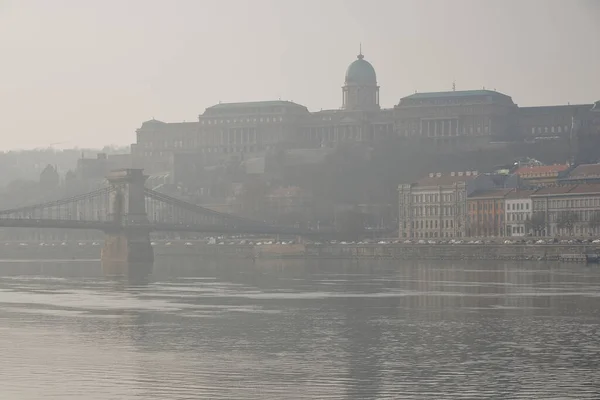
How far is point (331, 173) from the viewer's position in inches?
6122

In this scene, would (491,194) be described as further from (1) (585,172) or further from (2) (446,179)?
(1) (585,172)

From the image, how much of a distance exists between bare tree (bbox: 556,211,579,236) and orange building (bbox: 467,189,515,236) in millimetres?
7655

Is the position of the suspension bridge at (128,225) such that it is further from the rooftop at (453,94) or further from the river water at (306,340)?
the rooftop at (453,94)

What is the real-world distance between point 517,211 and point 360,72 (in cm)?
7088

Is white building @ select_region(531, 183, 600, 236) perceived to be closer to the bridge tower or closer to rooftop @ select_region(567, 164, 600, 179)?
rooftop @ select_region(567, 164, 600, 179)

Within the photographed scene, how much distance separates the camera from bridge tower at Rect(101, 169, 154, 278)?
101662 millimetres

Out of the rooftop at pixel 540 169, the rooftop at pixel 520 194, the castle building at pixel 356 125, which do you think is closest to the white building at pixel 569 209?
the rooftop at pixel 520 194

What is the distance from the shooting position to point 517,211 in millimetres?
113688

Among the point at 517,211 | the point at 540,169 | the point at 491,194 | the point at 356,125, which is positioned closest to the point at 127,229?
the point at 517,211

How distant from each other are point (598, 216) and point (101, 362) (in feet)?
237

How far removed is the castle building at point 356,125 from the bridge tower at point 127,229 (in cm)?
5163

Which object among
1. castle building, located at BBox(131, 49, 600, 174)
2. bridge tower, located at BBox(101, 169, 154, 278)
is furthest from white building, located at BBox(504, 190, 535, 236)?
castle building, located at BBox(131, 49, 600, 174)

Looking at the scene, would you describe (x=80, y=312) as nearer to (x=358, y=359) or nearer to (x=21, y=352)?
(x=21, y=352)

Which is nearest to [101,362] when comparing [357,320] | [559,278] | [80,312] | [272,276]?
[357,320]
